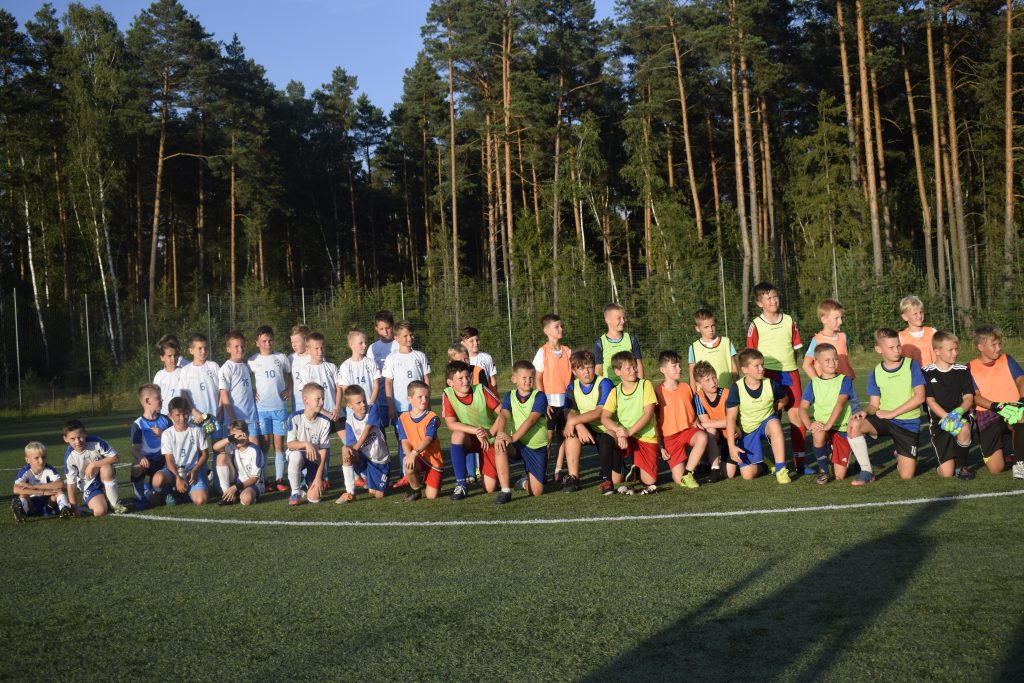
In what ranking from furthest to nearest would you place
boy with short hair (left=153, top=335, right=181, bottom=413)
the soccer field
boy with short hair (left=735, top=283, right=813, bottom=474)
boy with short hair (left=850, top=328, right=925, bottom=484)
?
boy with short hair (left=153, top=335, right=181, bottom=413) → boy with short hair (left=735, top=283, right=813, bottom=474) → boy with short hair (left=850, top=328, right=925, bottom=484) → the soccer field

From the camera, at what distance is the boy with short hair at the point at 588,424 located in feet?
27.2

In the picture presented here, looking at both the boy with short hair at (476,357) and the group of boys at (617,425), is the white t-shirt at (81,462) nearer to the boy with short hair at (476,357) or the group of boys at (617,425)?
the group of boys at (617,425)

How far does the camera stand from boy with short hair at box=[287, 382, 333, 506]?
8.55m

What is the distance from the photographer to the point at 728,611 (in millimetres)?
4492

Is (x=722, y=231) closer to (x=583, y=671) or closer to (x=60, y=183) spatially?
(x=60, y=183)

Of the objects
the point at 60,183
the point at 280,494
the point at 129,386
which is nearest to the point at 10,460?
the point at 280,494

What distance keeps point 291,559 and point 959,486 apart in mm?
5088

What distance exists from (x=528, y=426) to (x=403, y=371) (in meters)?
2.04

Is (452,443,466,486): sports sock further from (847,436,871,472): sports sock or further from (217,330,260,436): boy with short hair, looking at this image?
(847,436,871,472): sports sock

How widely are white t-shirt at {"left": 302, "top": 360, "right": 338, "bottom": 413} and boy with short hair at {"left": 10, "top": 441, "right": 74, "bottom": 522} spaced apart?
2.58 m

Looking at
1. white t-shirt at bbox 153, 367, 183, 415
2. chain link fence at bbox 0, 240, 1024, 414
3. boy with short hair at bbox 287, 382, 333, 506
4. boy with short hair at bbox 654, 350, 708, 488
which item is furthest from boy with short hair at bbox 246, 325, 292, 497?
chain link fence at bbox 0, 240, 1024, 414

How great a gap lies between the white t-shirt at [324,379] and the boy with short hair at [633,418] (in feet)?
10.1

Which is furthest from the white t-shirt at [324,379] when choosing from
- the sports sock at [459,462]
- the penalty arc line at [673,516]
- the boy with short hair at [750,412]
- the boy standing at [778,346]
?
the boy standing at [778,346]

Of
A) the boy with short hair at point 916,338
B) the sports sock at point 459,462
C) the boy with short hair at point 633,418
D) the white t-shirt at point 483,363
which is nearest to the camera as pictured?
the boy with short hair at point 633,418
